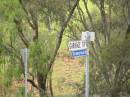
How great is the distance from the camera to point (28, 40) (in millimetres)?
22484

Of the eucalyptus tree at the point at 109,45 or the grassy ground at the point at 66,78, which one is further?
the grassy ground at the point at 66,78

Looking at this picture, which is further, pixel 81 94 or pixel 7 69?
pixel 81 94

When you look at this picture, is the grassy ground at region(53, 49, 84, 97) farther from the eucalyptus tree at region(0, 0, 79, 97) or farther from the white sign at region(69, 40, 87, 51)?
the white sign at region(69, 40, 87, 51)

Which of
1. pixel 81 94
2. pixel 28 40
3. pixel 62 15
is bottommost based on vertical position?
pixel 81 94

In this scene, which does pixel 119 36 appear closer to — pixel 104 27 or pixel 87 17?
pixel 104 27

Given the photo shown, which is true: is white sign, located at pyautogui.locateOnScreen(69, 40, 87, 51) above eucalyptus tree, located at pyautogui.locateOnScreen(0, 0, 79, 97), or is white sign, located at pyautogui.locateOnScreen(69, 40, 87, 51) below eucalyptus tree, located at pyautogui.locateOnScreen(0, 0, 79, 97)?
below

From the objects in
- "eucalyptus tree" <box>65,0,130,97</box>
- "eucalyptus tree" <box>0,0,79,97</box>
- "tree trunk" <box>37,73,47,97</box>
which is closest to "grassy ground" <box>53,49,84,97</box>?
"eucalyptus tree" <box>65,0,130,97</box>

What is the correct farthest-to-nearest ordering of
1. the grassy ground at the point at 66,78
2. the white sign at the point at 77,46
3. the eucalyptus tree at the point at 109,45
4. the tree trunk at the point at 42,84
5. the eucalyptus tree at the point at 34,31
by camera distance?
the grassy ground at the point at 66,78 → the eucalyptus tree at the point at 109,45 → the tree trunk at the point at 42,84 → the eucalyptus tree at the point at 34,31 → the white sign at the point at 77,46

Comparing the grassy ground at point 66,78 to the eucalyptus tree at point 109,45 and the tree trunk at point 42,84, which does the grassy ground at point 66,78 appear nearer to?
the eucalyptus tree at point 109,45

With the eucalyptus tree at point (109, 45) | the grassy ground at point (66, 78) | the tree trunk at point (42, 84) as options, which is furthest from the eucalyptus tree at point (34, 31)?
the grassy ground at point (66, 78)

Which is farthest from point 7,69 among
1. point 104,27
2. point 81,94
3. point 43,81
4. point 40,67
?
point 104,27

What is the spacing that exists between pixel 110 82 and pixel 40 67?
4.50 meters

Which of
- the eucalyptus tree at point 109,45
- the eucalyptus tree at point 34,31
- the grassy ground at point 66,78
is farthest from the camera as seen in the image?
the grassy ground at point 66,78

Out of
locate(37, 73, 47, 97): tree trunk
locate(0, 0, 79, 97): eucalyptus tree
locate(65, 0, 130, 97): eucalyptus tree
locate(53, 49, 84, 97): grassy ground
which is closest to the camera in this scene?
locate(0, 0, 79, 97): eucalyptus tree
